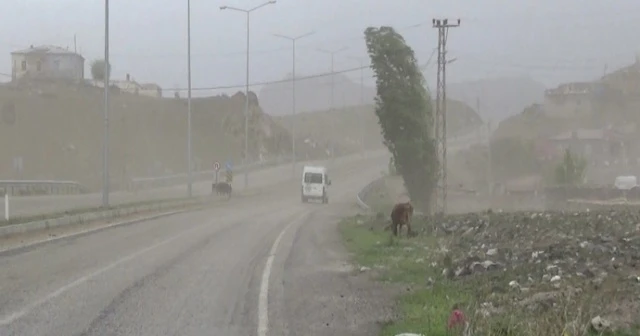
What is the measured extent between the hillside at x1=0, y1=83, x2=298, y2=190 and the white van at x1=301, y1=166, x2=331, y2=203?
1519 centimetres

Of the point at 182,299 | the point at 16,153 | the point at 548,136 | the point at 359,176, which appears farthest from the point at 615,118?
the point at 182,299

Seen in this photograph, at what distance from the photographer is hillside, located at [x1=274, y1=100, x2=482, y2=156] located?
123 m

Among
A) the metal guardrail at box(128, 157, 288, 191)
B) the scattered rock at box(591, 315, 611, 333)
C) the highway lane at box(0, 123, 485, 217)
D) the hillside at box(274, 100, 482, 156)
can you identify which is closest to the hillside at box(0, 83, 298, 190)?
the metal guardrail at box(128, 157, 288, 191)

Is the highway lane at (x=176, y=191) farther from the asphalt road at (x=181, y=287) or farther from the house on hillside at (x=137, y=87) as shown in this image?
the house on hillside at (x=137, y=87)

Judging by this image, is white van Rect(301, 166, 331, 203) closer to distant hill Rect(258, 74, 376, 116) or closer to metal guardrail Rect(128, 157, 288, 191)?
metal guardrail Rect(128, 157, 288, 191)

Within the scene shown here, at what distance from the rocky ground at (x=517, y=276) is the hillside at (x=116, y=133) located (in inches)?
1945

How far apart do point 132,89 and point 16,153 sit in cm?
Result: 5141

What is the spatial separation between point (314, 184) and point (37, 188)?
18379 millimetres

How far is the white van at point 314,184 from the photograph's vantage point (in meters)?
61.7

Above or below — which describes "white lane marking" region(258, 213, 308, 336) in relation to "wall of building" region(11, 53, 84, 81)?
below

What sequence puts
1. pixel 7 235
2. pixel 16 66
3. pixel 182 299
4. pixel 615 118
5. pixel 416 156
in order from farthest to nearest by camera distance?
pixel 16 66 → pixel 615 118 → pixel 416 156 → pixel 7 235 → pixel 182 299

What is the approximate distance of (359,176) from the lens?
9444cm

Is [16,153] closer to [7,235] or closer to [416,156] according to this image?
[416,156]

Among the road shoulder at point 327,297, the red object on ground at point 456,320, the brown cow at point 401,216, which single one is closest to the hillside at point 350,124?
the brown cow at point 401,216
